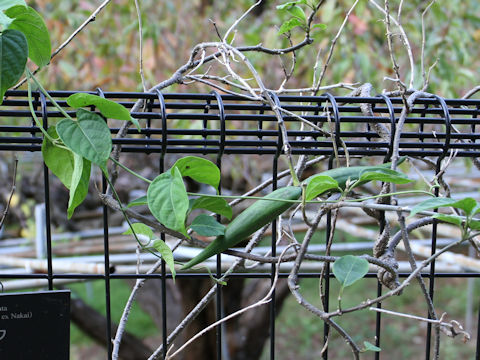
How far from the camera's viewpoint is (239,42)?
285cm

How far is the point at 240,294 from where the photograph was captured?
2.61 metres

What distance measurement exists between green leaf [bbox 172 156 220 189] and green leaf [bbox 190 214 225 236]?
0.05 metres

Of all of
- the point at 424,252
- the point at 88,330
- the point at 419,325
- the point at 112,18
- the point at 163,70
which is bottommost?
the point at 419,325

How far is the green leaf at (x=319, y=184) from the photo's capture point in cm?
62

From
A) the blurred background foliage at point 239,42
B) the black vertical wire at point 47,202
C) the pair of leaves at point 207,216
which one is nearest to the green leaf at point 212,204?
the pair of leaves at point 207,216

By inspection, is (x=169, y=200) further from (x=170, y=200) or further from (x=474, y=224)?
(x=474, y=224)

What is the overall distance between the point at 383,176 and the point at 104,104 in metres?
0.34

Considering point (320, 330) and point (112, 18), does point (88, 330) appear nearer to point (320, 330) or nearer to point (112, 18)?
point (112, 18)

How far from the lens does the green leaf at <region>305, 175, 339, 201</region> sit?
0.62 m

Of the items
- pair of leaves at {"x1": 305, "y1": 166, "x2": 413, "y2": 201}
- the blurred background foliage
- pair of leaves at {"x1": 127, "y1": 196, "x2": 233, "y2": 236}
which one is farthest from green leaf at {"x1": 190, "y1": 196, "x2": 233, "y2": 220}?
the blurred background foliage

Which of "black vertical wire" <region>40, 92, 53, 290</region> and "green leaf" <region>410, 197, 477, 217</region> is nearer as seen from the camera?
"green leaf" <region>410, 197, 477, 217</region>

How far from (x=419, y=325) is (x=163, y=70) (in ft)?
10.4

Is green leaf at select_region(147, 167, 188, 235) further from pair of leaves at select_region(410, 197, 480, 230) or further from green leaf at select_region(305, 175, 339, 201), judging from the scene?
pair of leaves at select_region(410, 197, 480, 230)

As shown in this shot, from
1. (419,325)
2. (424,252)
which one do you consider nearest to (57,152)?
(424,252)
